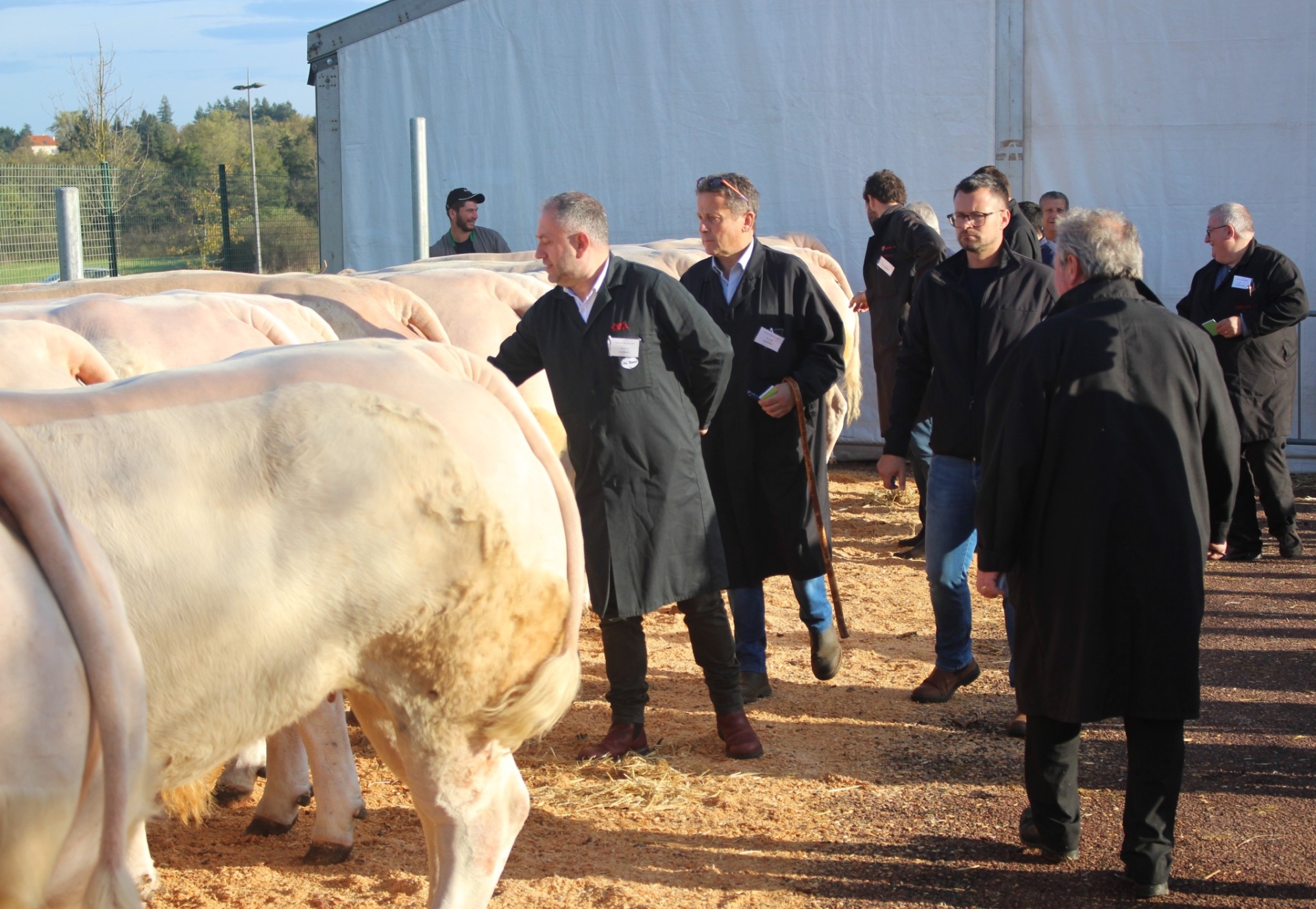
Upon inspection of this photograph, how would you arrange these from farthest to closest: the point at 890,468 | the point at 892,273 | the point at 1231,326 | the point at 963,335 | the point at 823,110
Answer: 1. the point at 823,110
2. the point at 892,273
3. the point at 1231,326
4. the point at 890,468
5. the point at 963,335

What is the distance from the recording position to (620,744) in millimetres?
4809

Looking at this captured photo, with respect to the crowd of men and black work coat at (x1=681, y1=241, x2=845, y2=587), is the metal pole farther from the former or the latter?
black work coat at (x1=681, y1=241, x2=845, y2=587)

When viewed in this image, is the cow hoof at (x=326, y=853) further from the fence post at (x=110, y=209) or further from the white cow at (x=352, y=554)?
the fence post at (x=110, y=209)

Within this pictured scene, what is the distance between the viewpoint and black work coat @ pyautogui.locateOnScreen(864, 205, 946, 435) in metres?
7.52

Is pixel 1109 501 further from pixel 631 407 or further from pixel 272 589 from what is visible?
pixel 272 589

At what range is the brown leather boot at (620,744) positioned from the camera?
4.80 metres


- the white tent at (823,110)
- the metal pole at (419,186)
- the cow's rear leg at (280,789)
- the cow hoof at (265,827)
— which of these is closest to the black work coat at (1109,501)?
the cow's rear leg at (280,789)

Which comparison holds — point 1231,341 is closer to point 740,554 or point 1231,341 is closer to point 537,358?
point 740,554

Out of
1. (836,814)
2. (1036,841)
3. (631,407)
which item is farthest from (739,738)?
(631,407)

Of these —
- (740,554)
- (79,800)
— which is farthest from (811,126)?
(79,800)

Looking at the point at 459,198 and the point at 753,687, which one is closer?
the point at 753,687

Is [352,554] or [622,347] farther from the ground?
[622,347]

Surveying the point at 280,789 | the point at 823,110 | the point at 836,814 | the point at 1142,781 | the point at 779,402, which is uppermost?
the point at 823,110

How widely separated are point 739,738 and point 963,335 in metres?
1.84
